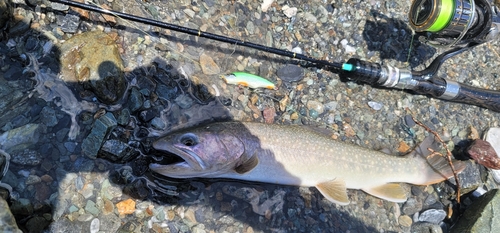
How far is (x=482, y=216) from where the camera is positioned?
13.0 ft

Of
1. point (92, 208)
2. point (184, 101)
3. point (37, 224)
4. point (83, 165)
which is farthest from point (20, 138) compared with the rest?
point (184, 101)

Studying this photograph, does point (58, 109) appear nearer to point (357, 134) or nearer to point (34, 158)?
point (34, 158)

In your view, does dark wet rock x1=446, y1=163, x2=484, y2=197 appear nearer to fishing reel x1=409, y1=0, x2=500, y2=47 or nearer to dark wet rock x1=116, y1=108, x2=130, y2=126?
fishing reel x1=409, y1=0, x2=500, y2=47

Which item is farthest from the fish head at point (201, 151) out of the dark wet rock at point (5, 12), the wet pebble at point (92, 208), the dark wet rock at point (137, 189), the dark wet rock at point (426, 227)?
the dark wet rock at point (426, 227)

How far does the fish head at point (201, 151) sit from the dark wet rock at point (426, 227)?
6.96ft

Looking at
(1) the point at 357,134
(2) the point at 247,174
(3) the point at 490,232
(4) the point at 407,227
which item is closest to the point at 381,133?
(1) the point at 357,134

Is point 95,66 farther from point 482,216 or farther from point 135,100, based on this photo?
point 482,216

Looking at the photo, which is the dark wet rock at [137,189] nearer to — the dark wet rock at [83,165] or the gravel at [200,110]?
the gravel at [200,110]

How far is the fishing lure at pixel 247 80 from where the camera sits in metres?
3.88

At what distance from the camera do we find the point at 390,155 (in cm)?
402

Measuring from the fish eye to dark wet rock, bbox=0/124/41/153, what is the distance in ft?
3.91

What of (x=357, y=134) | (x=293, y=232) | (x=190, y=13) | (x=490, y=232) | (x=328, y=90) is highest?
(x=190, y=13)

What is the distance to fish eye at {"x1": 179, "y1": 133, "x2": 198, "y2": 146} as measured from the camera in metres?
3.21

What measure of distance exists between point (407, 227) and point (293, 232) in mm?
1343
